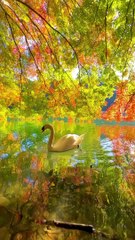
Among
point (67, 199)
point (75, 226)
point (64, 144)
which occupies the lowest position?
point (75, 226)

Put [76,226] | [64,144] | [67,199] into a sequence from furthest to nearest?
[64,144] < [67,199] < [76,226]

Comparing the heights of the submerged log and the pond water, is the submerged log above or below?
below

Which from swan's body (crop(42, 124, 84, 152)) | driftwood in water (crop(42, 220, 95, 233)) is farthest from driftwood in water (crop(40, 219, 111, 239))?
swan's body (crop(42, 124, 84, 152))

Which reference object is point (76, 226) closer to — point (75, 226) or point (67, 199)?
point (75, 226)

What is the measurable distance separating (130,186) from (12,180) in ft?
9.38

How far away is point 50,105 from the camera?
1616cm

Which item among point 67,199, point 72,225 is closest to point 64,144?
point 67,199

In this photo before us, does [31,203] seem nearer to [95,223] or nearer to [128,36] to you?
[95,223]

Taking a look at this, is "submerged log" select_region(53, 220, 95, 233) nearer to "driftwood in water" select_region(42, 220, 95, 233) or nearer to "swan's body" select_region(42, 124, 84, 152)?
"driftwood in water" select_region(42, 220, 95, 233)

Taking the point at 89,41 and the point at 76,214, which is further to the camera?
the point at 89,41

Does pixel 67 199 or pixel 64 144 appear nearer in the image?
pixel 67 199

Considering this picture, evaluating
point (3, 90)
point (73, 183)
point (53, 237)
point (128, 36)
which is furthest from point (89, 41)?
point (3, 90)

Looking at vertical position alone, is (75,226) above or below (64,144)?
below

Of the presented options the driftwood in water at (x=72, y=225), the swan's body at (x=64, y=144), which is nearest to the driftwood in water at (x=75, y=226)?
the driftwood in water at (x=72, y=225)
